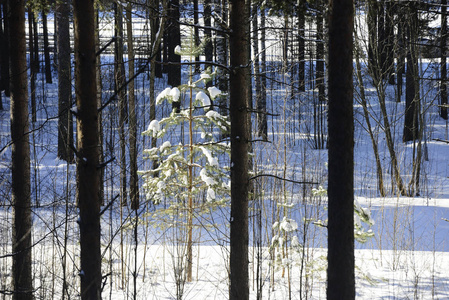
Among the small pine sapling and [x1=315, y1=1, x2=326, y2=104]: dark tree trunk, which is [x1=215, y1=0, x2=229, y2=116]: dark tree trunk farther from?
[x1=315, y1=1, x2=326, y2=104]: dark tree trunk

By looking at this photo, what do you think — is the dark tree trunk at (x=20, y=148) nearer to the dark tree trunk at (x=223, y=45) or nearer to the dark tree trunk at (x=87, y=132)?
the dark tree trunk at (x=87, y=132)

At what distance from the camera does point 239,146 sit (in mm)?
5105

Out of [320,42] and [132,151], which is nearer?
[132,151]

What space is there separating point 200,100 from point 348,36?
13.0ft

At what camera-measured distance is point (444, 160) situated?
1662 centimetres

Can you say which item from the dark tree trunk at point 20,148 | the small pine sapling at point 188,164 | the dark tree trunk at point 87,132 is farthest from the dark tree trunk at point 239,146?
the dark tree trunk at point 20,148

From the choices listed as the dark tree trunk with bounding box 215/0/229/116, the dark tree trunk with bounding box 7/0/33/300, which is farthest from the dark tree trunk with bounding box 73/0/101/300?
the dark tree trunk with bounding box 7/0/33/300

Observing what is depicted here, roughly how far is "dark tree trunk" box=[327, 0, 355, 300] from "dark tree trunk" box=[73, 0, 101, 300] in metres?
2.13

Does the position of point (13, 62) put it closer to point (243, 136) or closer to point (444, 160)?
point (243, 136)

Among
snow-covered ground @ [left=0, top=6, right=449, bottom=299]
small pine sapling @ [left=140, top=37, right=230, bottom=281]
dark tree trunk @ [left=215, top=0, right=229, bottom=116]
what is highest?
dark tree trunk @ [left=215, top=0, right=229, bottom=116]

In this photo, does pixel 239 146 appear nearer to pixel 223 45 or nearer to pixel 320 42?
pixel 320 42

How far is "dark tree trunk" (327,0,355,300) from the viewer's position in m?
4.18

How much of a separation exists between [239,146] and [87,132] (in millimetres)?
1975

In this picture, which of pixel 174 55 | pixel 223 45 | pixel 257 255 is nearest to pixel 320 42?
pixel 223 45
